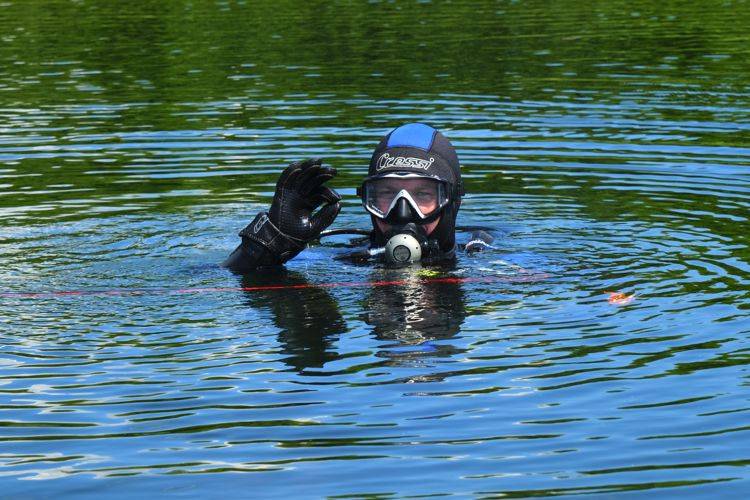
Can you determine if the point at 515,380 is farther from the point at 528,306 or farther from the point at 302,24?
the point at 302,24

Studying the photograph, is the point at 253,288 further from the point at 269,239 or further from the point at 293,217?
the point at 293,217

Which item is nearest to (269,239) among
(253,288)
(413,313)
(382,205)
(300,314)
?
(253,288)

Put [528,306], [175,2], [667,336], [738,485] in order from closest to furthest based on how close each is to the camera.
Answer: [738,485]
[667,336]
[528,306]
[175,2]

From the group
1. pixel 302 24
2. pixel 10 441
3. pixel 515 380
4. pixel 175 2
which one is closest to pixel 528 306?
pixel 515 380

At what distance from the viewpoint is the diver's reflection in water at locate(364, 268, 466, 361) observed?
7.68 m

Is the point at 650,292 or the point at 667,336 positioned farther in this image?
the point at 650,292

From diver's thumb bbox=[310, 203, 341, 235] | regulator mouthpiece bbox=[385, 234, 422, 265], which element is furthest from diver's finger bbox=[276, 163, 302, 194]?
regulator mouthpiece bbox=[385, 234, 422, 265]

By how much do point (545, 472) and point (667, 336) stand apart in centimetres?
223

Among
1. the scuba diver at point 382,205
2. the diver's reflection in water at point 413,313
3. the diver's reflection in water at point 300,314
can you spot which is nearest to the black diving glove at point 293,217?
the scuba diver at point 382,205

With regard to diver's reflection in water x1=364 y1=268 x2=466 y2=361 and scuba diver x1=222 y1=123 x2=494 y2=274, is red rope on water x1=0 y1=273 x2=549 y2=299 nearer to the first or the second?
diver's reflection in water x1=364 y1=268 x2=466 y2=361

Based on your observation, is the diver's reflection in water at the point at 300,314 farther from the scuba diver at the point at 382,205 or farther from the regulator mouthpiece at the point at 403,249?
the regulator mouthpiece at the point at 403,249

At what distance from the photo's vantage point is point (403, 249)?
9023mm

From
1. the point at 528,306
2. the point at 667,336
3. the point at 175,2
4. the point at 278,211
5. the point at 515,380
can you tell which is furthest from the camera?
the point at 175,2

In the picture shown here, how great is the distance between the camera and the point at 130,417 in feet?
21.8
